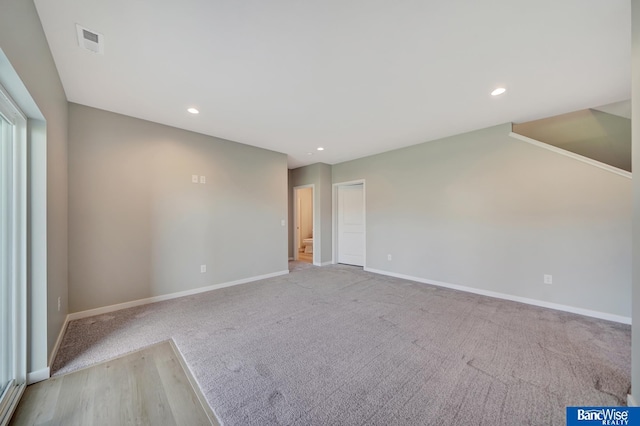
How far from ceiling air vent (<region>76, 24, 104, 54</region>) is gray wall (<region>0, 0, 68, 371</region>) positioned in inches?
7.7

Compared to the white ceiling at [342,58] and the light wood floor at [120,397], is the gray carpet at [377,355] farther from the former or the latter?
the white ceiling at [342,58]

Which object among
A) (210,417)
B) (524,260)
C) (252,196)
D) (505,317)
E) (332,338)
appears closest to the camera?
(210,417)

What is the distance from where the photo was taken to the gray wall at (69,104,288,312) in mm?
2705

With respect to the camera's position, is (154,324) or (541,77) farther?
(154,324)

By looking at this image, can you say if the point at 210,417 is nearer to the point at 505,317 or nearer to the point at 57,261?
the point at 57,261

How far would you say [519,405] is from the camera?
143cm

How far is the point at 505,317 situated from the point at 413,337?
135 centimetres

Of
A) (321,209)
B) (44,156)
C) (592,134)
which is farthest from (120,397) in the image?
(592,134)

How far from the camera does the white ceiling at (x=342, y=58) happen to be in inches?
57.8

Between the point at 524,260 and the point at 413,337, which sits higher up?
the point at 524,260

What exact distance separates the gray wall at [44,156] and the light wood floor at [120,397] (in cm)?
31

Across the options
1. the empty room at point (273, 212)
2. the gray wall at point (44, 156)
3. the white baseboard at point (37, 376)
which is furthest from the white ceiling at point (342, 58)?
the white baseboard at point (37, 376)

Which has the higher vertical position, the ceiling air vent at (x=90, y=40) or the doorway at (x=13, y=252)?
the ceiling air vent at (x=90, y=40)

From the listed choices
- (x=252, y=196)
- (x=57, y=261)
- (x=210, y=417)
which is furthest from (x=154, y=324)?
(x=252, y=196)
